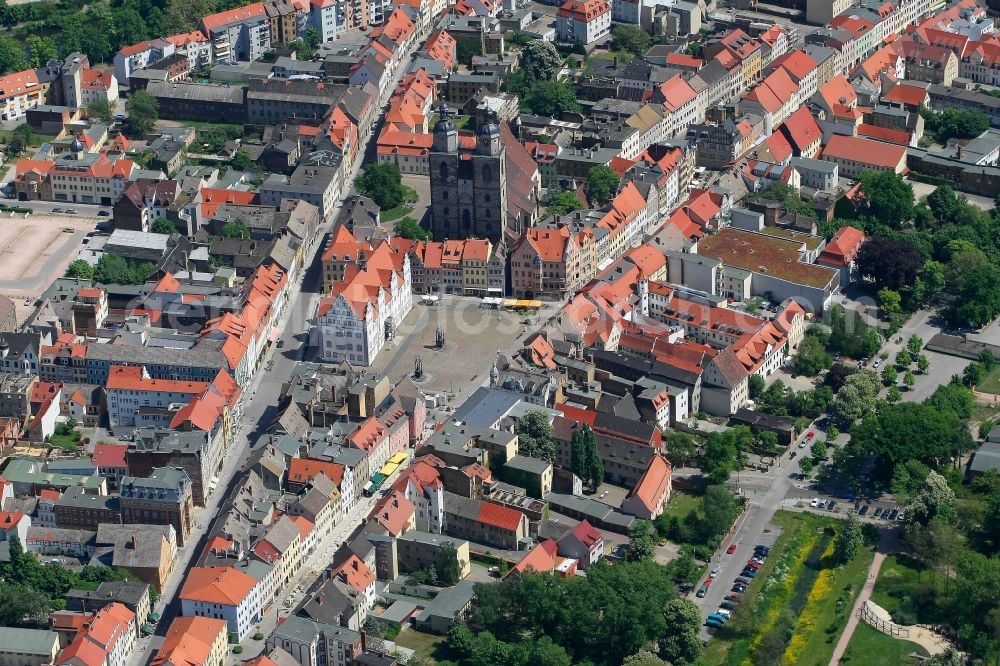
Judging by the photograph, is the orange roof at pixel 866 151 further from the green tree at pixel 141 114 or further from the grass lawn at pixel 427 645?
the grass lawn at pixel 427 645

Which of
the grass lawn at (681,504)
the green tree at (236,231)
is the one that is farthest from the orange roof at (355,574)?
the green tree at (236,231)

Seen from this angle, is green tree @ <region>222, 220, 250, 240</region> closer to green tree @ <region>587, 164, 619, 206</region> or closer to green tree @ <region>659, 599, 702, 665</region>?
green tree @ <region>587, 164, 619, 206</region>

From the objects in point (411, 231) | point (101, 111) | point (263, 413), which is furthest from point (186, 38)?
point (263, 413)

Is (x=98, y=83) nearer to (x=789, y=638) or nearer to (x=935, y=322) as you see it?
(x=935, y=322)

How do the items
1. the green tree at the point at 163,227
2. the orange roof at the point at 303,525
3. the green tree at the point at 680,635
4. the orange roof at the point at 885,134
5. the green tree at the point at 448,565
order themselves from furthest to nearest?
the orange roof at the point at 885,134 < the green tree at the point at 163,227 < the orange roof at the point at 303,525 < the green tree at the point at 448,565 < the green tree at the point at 680,635

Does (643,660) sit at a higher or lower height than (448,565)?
lower

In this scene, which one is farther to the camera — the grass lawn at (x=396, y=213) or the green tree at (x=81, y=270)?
the grass lawn at (x=396, y=213)

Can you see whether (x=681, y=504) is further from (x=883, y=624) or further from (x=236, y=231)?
(x=236, y=231)
